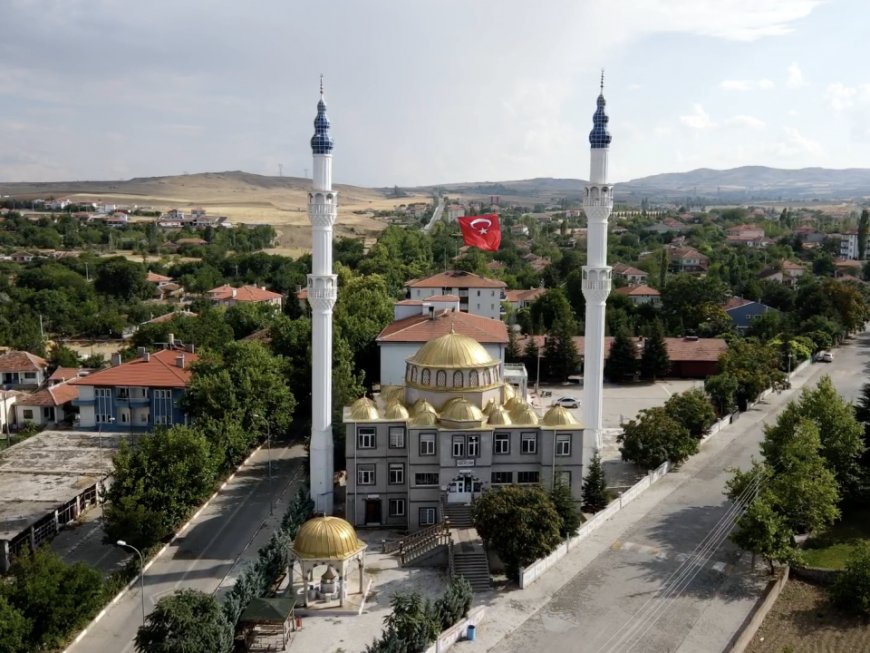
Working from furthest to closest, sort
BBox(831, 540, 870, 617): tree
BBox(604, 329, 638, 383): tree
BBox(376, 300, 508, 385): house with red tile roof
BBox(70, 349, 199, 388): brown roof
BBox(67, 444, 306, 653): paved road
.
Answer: BBox(604, 329, 638, 383): tree, BBox(376, 300, 508, 385): house with red tile roof, BBox(70, 349, 199, 388): brown roof, BBox(831, 540, 870, 617): tree, BBox(67, 444, 306, 653): paved road

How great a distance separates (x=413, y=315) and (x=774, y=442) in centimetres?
2559

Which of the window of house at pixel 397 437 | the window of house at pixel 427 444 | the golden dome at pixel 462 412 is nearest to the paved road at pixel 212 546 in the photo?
the window of house at pixel 397 437

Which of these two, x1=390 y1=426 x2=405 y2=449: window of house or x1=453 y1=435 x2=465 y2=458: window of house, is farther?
x1=390 y1=426 x2=405 y2=449: window of house

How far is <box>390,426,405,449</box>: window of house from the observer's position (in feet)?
109

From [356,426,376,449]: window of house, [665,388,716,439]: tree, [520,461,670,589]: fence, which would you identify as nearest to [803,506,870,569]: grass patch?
[520,461,670,589]: fence

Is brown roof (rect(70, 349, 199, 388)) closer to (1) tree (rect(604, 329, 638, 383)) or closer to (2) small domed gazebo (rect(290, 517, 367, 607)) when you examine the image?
(2) small domed gazebo (rect(290, 517, 367, 607))

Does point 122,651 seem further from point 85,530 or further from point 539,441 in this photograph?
point 539,441

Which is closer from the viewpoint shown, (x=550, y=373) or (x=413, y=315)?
(x=413, y=315)

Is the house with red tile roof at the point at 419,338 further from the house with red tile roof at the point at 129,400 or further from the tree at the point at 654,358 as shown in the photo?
the tree at the point at 654,358

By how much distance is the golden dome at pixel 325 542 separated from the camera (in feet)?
86.3

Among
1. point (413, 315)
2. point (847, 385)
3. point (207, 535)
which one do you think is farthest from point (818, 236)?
point (207, 535)

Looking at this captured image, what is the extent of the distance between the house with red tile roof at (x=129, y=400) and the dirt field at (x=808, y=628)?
31866mm

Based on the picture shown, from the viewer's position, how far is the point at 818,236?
543 ft

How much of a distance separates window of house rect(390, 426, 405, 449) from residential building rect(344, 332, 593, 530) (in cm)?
4
